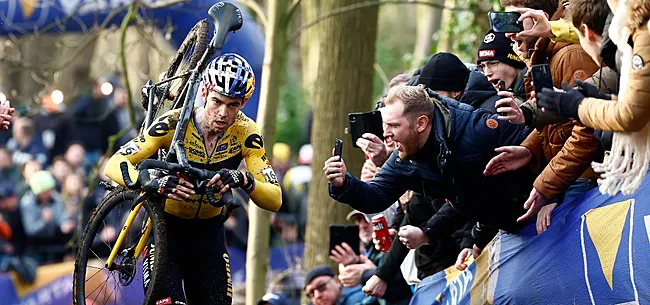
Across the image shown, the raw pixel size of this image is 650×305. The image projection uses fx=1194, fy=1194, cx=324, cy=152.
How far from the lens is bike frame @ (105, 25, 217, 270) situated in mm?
7895

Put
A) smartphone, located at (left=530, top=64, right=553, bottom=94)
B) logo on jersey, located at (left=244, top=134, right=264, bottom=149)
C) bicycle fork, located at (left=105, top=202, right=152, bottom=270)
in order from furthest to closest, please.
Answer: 1. logo on jersey, located at (left=244, top=134, right=264, bottom=149)
2. bicycle fork, located at (left=105, top=202, right=152, bottom=270)
3. smartphone, located at (left=530, top=64, right=553, bottom=94)

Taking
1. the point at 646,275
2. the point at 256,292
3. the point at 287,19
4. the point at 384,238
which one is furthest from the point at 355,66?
the point at 646,275

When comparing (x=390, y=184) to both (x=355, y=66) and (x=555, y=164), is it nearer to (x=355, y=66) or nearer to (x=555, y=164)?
(x=555, y=164)

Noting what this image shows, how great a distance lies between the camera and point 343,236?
9.82 metres

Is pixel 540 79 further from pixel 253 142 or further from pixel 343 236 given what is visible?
pixel 343 236

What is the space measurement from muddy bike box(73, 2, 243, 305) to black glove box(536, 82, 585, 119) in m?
2.30

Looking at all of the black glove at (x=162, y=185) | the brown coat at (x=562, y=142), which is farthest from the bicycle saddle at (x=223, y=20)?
the brown coat at (x=562, y=142)

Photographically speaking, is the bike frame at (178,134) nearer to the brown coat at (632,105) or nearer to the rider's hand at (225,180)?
the rider's hand at (225,180)

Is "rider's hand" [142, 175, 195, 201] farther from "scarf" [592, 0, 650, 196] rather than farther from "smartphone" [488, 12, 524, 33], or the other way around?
"scarf" [592, 0, 650, 196]

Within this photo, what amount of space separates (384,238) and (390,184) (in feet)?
4.78

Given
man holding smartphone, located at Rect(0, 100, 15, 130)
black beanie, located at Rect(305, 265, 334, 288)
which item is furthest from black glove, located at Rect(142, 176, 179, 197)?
black beanie, located at Rect(305, 265, 334, 288)

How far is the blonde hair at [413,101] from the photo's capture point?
756 centimetres

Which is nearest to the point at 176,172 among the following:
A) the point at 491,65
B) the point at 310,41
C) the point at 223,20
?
the point at 223,20

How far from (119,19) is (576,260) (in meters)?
9.23
